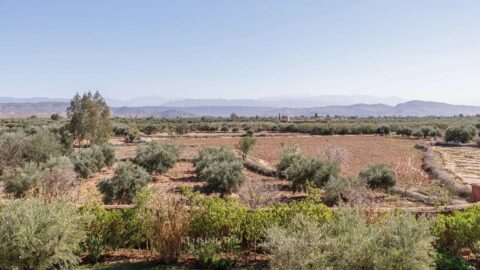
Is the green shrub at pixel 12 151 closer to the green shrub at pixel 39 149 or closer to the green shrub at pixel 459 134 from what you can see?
the green shrub at pixel 39 149

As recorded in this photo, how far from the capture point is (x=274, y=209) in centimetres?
820

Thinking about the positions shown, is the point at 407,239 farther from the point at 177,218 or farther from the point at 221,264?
the point at 177,218

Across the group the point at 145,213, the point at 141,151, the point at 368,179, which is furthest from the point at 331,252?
the point at 141,151

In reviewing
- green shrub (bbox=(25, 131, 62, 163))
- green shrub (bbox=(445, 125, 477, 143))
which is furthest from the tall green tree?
green shrub (bbox=(445, 125, 477, 143))

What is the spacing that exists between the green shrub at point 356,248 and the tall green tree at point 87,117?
31.9 m

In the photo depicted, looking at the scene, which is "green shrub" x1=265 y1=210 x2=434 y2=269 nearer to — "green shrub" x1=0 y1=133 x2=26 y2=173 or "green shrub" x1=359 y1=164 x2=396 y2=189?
"green shrub" x1=359 y1=164 x2=396 y2=189

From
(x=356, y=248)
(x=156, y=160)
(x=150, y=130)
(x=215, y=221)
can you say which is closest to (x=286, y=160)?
(x=156, y=160)

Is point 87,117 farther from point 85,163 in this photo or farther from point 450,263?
point 450,263

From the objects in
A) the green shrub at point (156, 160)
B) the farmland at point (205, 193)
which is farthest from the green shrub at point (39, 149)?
the green shrub at point (156, 160)

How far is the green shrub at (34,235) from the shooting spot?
20.4ft

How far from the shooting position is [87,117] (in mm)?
34688

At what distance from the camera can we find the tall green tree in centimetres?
3438

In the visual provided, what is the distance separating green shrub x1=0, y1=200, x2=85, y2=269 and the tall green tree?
96.6ft

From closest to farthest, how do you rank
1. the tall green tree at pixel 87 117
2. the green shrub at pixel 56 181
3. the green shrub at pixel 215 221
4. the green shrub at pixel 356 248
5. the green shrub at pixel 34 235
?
the green shrub at pixel 356 248, the green shrub at pixel 34 235, the green shrub at pixel 215 221, the green shrub at pixel 56 181, the tall green tree at pixel 87 117
